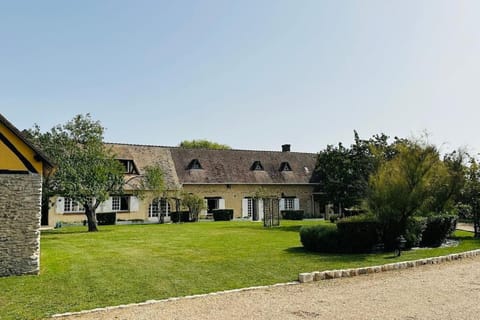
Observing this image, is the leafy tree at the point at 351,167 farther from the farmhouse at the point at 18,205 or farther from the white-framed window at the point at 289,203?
the farmhouse at the point at 18,205

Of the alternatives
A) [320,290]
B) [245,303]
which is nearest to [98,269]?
[245,303]

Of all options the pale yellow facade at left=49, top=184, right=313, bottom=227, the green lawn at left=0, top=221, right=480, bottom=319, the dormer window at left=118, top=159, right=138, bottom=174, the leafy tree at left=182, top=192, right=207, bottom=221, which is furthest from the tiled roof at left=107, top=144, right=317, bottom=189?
the green lawn at left=0, top=221, right=480, bottom=319

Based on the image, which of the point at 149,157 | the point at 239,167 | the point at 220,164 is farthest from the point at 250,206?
the point at 149,157

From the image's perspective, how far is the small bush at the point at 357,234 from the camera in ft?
40.3

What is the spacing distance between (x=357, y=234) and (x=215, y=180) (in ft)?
68.5

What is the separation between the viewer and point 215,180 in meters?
32.5

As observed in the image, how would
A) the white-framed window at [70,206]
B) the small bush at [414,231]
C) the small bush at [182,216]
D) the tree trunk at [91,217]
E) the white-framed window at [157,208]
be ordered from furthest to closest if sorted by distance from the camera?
the white-framed window at [157,208]
the small bush at [182,216]
the white-framed window at [70,206]
the tree trunk at [91,217]
the small bush at [414,231]

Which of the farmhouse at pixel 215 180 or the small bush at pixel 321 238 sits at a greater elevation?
the farmhouse at pixel 215 180

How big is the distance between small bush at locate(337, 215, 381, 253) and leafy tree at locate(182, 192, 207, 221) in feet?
55.4

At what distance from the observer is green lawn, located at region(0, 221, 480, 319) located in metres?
7.07

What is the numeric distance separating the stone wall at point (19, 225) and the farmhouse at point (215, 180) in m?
18.8

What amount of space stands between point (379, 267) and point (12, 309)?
744 cm

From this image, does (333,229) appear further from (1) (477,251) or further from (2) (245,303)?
(2) (245,303)

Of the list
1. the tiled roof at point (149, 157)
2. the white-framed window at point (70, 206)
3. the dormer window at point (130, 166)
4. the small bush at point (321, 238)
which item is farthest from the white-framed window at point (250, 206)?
the small bush at point (321, 238)
